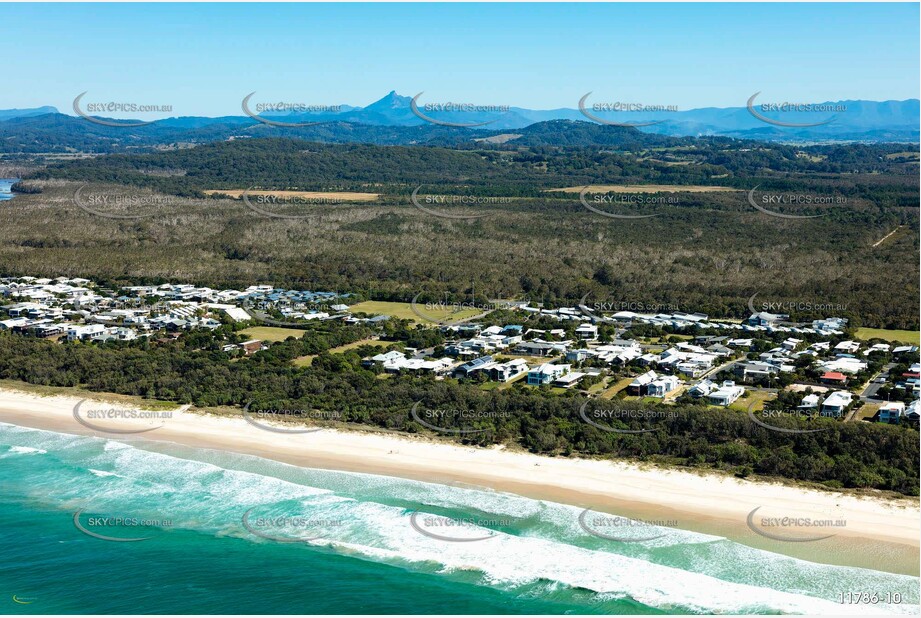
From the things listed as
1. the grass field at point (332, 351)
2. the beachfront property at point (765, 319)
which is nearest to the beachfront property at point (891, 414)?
the beachfront property at point (765, 319)

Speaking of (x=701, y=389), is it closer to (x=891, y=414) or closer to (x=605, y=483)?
(x=891, y=414)

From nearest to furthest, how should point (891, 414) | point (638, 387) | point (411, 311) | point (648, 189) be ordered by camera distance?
point (891, 414), point (638, 387), point (411, 311), point (648, 189)

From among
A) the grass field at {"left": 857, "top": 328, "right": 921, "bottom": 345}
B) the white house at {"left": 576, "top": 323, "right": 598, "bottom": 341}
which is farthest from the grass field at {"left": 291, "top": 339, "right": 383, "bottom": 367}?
the grass field at {"left": 857, "top": 328, "right": 921, "bottom": 345}

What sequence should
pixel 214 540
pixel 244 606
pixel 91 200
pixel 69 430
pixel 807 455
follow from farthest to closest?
pixel 91 200, pixel 69 430, pixel 807 455, pixel 214 540, pixel 244 606

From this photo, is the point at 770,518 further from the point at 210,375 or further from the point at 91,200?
the point at 91,200

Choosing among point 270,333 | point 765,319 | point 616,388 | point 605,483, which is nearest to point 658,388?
point 616,388

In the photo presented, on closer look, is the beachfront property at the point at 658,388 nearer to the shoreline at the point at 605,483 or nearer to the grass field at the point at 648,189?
the shoreline at the point at 605,483

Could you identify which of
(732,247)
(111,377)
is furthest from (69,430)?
(732,247)
